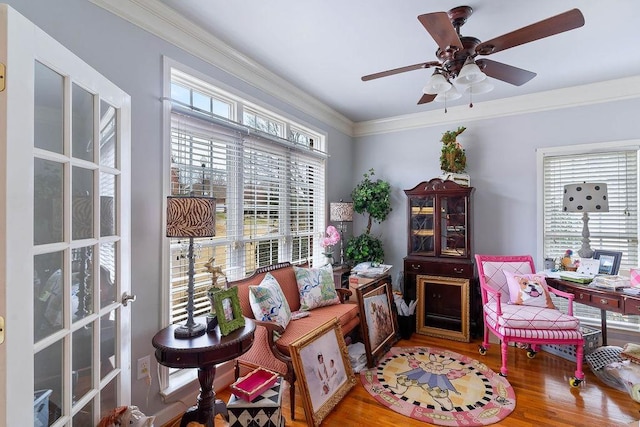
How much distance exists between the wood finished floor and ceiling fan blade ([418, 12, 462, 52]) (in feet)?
7.70

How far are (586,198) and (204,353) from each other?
339 cm

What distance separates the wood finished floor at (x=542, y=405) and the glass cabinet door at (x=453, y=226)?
123cm

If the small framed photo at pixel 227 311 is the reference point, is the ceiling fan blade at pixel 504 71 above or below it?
above

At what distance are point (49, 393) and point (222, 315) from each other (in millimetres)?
799

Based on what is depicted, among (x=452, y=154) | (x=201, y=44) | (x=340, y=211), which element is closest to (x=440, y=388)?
(x=340, y=211)

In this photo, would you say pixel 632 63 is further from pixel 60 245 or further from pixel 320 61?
pixel 60 245

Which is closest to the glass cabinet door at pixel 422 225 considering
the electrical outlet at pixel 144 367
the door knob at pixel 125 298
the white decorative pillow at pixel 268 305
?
the white decorative pillow at pixel 268 305

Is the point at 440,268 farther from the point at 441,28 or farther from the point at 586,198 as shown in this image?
the point at 441,28

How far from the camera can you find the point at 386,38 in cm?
232

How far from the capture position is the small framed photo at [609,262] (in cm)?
271

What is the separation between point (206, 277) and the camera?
2385 millimetres

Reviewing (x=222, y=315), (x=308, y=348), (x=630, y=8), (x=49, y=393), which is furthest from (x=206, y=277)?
(x=630, y=8)

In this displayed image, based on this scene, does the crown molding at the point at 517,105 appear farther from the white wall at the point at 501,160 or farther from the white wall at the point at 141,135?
the white wall at the point at 141,135

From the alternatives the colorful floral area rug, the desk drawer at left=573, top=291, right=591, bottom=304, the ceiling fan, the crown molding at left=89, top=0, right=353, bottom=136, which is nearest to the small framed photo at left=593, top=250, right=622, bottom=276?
the desk drawer at left=573, top=291, right=591, bottom=304
